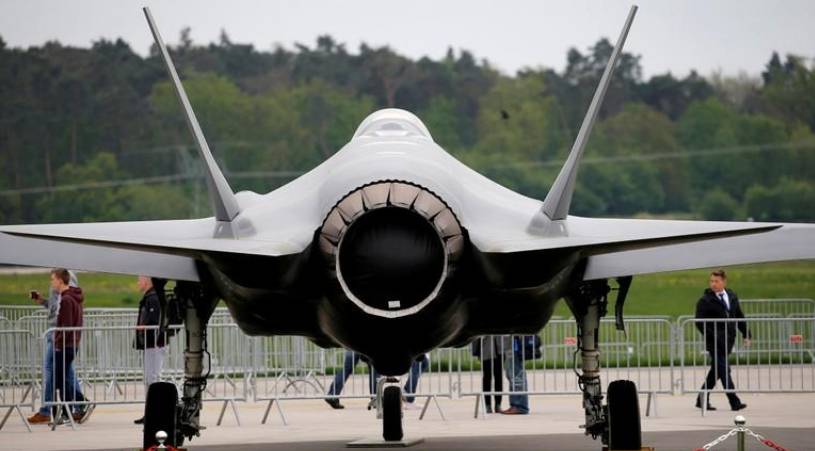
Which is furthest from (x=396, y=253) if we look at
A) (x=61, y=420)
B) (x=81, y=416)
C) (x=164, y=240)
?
(x=81, y=416)

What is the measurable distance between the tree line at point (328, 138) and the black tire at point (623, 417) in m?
47.9

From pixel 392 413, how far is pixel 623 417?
10.0 feet

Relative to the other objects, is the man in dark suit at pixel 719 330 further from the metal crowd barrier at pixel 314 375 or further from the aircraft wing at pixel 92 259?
the aircraft wing at pixel 92 259

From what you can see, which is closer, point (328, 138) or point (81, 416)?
point (81, 416)

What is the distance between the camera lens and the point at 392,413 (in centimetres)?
1499

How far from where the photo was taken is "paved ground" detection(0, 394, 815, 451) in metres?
15.2

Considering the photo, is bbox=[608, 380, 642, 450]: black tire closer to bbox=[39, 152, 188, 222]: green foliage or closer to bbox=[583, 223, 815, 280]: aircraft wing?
bbox=[583, 223, 815, 280]: aircraft wing

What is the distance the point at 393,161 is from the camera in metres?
11.0

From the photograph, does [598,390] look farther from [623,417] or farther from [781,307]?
[781,307]

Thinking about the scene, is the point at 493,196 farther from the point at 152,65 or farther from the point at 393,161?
the point at 152,65

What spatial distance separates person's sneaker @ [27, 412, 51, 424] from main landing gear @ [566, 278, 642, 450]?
24.8 feet

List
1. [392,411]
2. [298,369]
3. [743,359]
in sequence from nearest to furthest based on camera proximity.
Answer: [392,411] → [298,369] → [743,359]

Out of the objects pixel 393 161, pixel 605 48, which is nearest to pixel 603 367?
pixel 393 161

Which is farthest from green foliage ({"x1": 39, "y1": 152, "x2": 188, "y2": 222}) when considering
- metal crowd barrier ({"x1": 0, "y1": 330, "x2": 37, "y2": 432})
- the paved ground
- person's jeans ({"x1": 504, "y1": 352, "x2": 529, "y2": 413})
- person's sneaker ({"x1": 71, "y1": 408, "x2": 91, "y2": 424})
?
person's jeans ({"x1": 504, "y1": 352, "x2": 529, "y2": 413})
